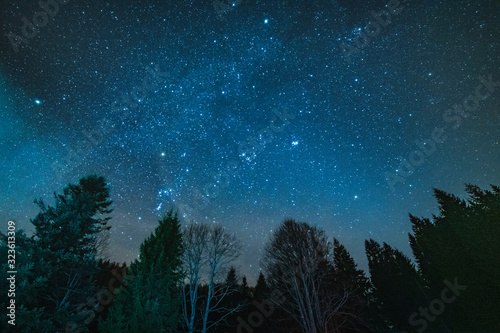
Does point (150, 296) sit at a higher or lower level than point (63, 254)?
lower

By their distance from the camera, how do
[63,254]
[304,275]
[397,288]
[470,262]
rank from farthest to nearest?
[397,288] < [470,262] < [304,275] < [63,254]

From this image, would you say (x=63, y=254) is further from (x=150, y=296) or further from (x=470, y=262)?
(x=470, y=262)

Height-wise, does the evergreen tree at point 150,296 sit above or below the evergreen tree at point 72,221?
below

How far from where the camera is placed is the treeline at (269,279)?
1068 centimetres

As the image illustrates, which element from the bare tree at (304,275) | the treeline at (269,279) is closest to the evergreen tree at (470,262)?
the treeline at (269,279)

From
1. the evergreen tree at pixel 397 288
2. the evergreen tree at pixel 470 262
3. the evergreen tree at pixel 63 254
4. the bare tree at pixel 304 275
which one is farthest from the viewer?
the evergreen tree at pixel 397 288

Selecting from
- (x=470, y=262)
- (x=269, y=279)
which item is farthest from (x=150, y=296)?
(x=470, y=262)

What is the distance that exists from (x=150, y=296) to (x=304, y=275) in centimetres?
1126

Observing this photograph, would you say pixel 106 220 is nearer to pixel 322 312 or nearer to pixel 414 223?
pixel 322 312

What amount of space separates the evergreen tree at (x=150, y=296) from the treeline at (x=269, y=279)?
0.18ft

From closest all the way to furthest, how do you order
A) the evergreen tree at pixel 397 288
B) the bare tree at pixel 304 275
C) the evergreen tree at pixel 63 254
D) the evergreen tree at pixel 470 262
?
the evergreen tree at pixel 63 254 < the bare tree at pixel 304 275 < the evergreen tree at pixel 470 262 < the evergreen tree at pixel 397 288

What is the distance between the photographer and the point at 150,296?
11508 mm

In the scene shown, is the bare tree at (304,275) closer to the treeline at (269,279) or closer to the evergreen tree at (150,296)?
the treeline at (269,279)

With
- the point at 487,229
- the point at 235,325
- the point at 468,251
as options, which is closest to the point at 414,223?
the point at 468,251
